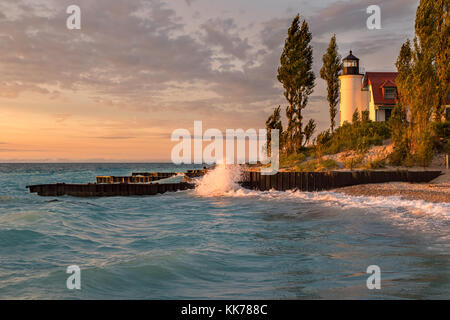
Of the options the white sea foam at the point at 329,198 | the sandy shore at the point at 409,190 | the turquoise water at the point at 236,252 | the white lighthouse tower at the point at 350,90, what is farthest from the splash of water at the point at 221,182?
the white lighthouse tower at the point at 350,90

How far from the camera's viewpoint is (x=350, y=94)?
150ft

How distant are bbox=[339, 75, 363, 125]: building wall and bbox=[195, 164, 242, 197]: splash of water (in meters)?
21.1

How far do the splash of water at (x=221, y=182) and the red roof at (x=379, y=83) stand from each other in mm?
21140

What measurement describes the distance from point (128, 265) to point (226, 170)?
21.2 m

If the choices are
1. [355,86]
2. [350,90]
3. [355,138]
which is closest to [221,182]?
[355,138]

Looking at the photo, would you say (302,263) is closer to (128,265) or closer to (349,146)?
(128,265)

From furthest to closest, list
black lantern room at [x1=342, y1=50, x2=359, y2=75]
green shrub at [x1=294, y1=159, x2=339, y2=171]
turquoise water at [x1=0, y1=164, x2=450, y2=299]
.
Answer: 1. black lantern room at [x1=342, y1=50, x2=359, y2=75]
2. green shrub at [x1=294, y1=159, x2=339, y2=171]
3. turquoise water at [x1=0, y1=164, x2=450, y2=299]

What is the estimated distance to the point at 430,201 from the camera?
57.2 feet

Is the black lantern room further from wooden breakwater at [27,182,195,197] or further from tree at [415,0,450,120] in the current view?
wooden breakwater at [27,182,195,197]

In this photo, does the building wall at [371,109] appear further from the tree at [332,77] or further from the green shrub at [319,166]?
the green shrub at [319,166]

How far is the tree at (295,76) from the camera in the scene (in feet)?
126

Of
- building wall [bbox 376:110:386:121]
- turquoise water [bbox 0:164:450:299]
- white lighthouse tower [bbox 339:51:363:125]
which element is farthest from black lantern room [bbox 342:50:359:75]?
turquoise water [bbox 0:164:450:299]

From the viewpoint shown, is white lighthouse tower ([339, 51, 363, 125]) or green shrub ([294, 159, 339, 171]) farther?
white lighthouse tower ([339, 51, 363, 125])

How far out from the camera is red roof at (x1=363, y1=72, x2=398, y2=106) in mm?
42156
